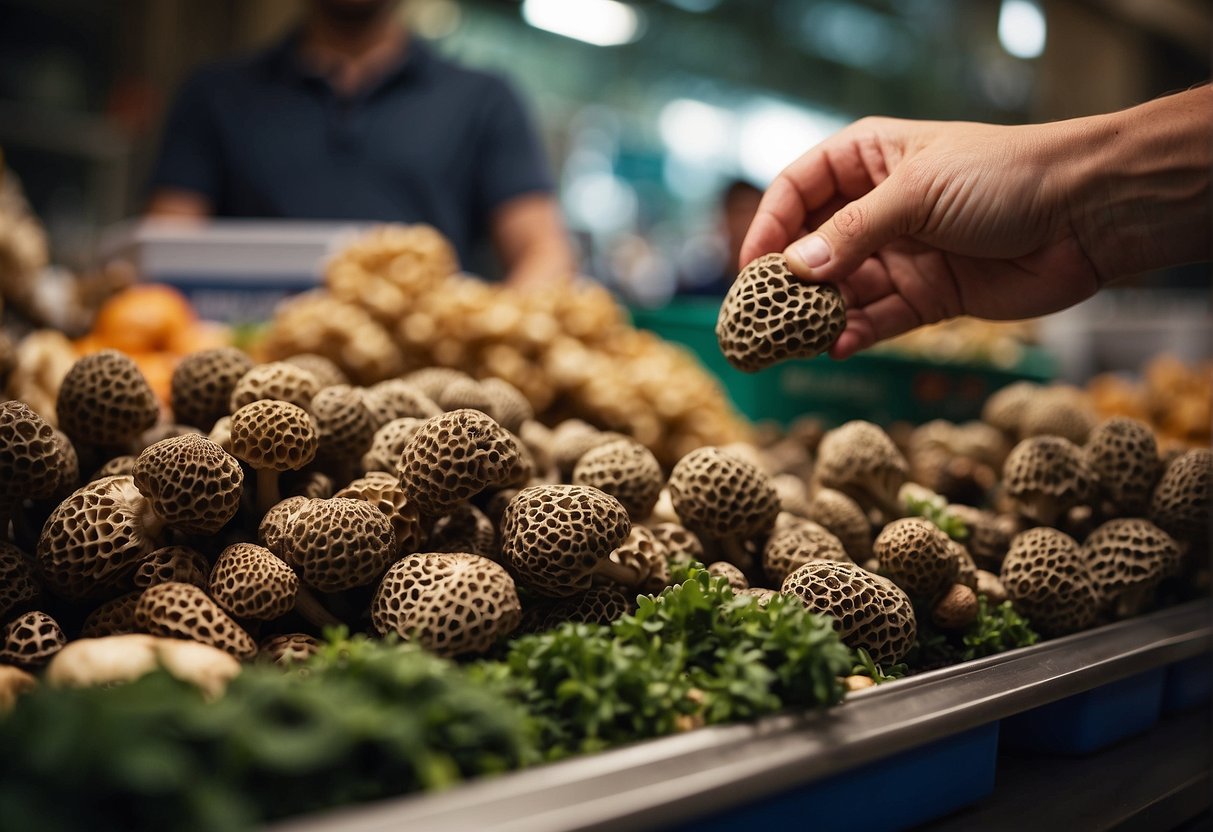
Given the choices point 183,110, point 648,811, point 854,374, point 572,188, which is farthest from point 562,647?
point 572,188

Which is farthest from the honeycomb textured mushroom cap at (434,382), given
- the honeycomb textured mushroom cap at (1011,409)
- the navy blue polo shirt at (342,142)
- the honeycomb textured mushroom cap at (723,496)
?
the navy blue polo shirt at (342,142)

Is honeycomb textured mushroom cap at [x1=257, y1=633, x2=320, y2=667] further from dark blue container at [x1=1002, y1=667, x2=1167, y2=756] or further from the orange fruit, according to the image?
the orange fruit

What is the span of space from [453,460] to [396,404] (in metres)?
0.41

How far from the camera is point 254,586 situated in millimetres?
1240

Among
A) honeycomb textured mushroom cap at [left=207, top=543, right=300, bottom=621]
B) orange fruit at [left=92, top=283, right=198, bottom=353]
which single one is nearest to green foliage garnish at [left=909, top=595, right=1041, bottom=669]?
honeycomb textured mushroom cap at [left=207, top=543, right=300, bottom=621]

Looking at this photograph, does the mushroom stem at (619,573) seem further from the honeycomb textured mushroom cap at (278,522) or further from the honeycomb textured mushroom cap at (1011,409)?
the honeycomb textured mushroom cap at (1011,409)

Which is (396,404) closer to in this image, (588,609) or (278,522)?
(278,522)

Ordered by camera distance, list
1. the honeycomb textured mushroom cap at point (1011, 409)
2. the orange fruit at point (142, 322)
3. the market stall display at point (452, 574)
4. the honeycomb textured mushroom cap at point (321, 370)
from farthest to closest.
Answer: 1. the orange fruit at point (142, 322)
2. the honeycomb textured mushroom cap at point (1011, 409)
3. the honeycomb textured mushroom cap at point (321, 370)
4. the market stall display at point (452, 574)

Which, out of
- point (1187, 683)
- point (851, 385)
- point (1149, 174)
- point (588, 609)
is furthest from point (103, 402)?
point (851, 385)

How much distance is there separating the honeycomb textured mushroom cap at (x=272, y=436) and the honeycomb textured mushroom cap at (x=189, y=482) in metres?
0.05

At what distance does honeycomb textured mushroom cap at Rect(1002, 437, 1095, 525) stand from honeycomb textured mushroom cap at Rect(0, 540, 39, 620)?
1572mm

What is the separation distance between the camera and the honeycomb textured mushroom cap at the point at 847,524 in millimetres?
1703

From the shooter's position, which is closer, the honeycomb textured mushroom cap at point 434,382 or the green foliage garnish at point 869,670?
the green foliage garnish at point 869,670

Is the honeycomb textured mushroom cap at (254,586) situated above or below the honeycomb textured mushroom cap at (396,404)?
below
